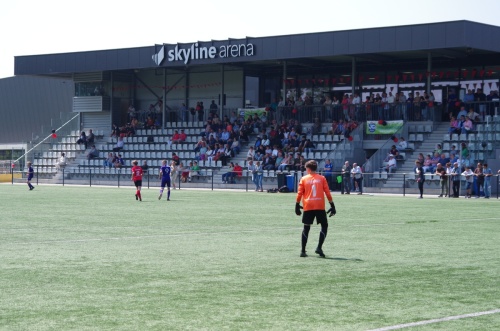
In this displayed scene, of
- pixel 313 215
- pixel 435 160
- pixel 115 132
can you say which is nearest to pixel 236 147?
pixel 115 132

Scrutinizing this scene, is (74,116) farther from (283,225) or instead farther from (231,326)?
(231,326)

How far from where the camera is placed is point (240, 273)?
41.7 ft

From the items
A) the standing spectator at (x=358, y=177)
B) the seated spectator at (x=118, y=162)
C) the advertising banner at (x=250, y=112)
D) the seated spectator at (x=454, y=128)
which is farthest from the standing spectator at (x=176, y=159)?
the seated spectator at (x=454, y=128)

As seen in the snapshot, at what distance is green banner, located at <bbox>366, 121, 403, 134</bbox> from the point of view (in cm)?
4553

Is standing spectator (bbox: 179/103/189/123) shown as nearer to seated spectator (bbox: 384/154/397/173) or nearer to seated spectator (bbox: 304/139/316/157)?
seated spectator (bbox: 304/139/316/157)

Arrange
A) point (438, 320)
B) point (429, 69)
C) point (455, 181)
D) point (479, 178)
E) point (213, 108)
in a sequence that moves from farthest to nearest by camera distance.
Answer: point (213, 108)
point (429, 69)
point (455, 181)
point (479, 178)
point (438, 320)

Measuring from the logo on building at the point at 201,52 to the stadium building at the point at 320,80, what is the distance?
0.06 metres

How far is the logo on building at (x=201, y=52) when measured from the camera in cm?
Result: 5166

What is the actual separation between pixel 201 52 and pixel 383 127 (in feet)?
42.9

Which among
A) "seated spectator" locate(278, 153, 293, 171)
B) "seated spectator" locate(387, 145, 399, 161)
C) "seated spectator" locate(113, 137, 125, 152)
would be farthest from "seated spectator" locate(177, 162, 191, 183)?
"seated spectator" locate(387, 145, 399, 161)

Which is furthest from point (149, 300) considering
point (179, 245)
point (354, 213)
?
point (354, 213)

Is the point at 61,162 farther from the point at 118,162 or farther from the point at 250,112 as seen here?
the point at 250,112

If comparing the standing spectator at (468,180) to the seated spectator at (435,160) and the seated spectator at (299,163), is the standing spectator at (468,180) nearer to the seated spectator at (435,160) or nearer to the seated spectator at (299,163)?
the seated spectator at (435,160)

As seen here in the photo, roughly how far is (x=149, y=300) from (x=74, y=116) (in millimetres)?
53934
